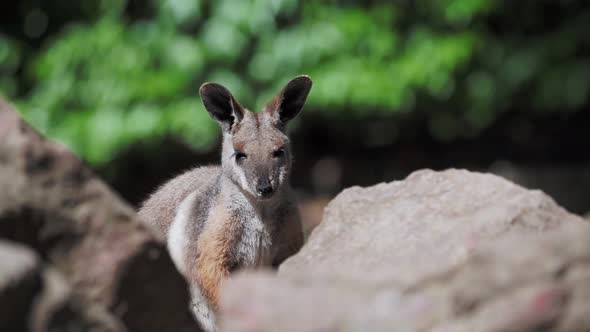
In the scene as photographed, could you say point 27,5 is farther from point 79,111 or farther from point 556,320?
point 556,320

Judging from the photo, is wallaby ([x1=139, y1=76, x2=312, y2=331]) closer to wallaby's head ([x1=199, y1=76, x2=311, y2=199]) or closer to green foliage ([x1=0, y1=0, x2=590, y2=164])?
wallaby's head ([x1=199, y1=76, x2=311, y2=199])

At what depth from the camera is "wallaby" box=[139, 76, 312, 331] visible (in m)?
5.18

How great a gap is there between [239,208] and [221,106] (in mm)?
672

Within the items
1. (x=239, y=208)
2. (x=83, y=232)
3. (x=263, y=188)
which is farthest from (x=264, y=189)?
(x=83, y=232)

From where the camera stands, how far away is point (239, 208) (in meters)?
5.30

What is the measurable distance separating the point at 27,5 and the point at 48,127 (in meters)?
2.10

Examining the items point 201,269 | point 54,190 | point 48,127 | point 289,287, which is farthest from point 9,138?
point 48,127

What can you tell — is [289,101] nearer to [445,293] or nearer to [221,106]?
[221,106]

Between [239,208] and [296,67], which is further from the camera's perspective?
[296,67]

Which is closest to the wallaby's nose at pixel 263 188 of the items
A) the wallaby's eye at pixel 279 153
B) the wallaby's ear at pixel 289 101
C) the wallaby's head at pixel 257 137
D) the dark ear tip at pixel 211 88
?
the wallaby's head at pixel 257 137

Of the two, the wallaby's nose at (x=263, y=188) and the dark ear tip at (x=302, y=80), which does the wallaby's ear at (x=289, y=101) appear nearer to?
the dark ear tip at (x=302, y=80)

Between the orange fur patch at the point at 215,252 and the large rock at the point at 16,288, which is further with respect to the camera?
the orange fur patch at the point at 215,252

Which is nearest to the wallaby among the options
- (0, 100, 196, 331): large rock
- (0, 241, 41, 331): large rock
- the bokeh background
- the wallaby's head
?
the wallaby's head

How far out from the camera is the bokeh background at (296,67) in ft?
34.1
